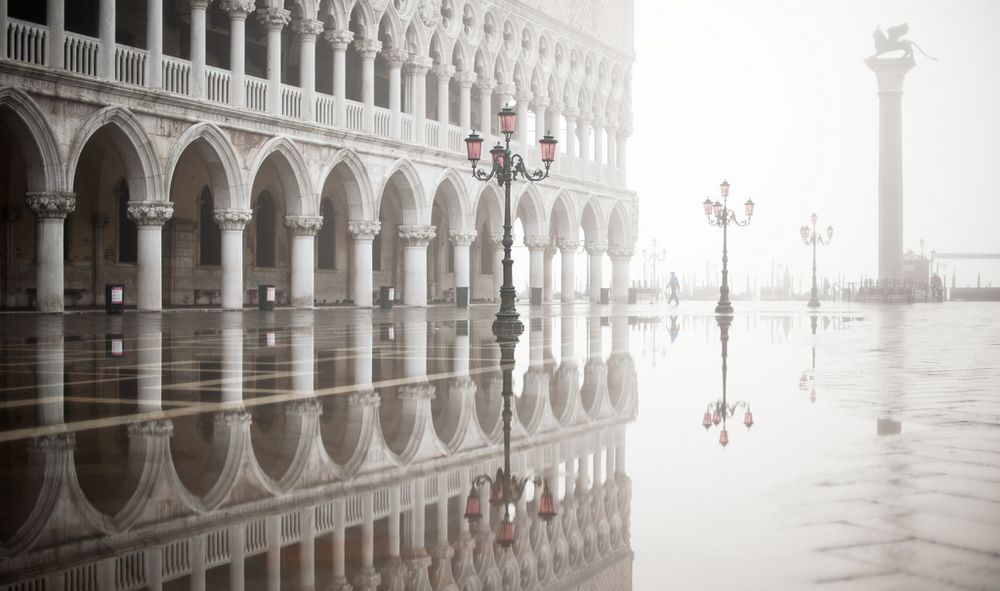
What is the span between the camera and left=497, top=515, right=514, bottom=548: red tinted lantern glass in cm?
364

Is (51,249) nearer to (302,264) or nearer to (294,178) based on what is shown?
(294,178)

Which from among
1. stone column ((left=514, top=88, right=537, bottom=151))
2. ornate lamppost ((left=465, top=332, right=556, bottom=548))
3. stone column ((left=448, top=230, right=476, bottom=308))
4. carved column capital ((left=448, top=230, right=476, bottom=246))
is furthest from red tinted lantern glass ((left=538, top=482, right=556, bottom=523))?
stone column ((left=514, top=88, right=537, bottom=151))

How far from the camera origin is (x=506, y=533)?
12.4 feet

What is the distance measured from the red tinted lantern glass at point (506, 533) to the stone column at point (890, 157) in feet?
187

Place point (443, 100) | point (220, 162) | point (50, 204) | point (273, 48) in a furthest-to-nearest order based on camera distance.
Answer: point (443, 100) → point (273, 48) → point (220, 162) → point (50, 204)

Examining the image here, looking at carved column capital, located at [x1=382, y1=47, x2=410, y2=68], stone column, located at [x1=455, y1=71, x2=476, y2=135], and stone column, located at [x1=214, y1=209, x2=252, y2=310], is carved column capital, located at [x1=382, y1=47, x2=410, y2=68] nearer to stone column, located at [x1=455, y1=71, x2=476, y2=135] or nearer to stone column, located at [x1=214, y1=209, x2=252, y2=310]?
stone column, located at [x1=455, y1=71, x2=476, y2=135]

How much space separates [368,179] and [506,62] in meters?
10.3

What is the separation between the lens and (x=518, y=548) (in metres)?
3.59

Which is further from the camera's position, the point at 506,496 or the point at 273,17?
the point at 273,17

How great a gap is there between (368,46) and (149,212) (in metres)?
10.2

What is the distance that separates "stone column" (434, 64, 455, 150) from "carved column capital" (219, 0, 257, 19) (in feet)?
31.3

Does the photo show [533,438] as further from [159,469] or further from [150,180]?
[150,180]

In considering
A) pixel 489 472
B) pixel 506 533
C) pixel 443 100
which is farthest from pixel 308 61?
pixel 506 533

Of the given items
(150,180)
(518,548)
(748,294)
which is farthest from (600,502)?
(748,294)
